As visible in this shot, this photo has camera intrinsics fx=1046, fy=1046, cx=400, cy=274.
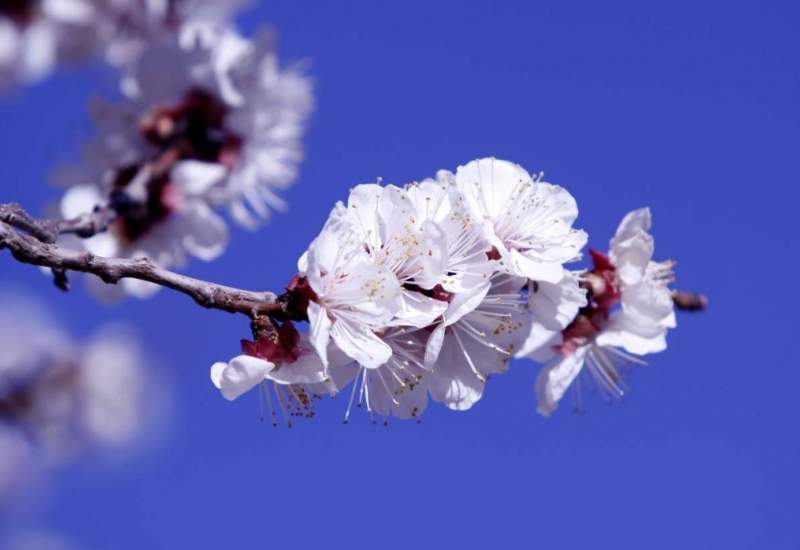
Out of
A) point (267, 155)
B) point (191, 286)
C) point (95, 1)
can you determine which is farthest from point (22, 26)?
point (191, 286)

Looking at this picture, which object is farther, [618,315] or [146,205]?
[146,205]

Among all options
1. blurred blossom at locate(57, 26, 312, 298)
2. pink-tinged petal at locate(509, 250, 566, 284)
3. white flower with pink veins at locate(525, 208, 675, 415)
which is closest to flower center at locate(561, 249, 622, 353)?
white flower with pink veins at locate(525, 208, 675, 415)

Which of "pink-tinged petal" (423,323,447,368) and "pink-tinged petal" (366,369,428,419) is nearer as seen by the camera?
"pink-tinged petal" (423,323,447,368)

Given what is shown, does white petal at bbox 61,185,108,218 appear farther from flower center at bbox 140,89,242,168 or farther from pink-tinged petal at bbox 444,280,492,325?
pink-tinged petal at bbox 444,280,492,325

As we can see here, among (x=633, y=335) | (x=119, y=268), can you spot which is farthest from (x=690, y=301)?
(x=119, y=268)

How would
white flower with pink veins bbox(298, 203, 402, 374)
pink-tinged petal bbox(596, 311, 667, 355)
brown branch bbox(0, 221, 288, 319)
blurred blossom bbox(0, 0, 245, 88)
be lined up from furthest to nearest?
1. blurred blossom bbox(0, 0, 245, 88)
2. pink-tinged petal bbox(596, 311, 667, 355)
3. white flower with pink veins bbox(298, 203, 402, 374)
4. brown branch bbox(0, 221, 288, 319)

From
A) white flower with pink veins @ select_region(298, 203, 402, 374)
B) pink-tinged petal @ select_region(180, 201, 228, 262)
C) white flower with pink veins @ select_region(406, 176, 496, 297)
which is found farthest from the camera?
pink-tinged petal @ select_region(180, 201, 228, 262)

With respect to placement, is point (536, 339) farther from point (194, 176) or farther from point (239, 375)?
point (194, 176)
